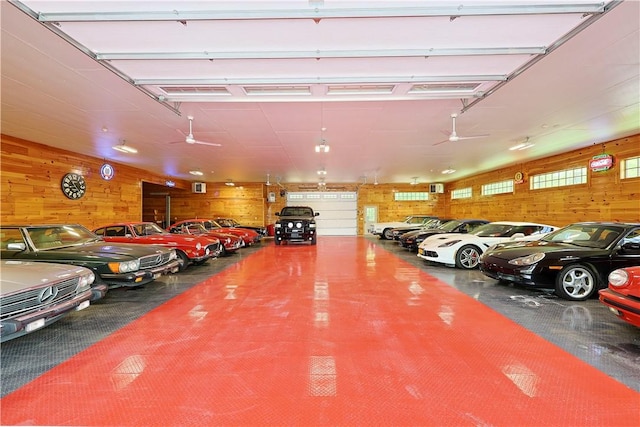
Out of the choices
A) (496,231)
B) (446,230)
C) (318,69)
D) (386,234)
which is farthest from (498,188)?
(318,69)

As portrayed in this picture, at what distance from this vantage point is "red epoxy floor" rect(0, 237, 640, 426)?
6.44 ft

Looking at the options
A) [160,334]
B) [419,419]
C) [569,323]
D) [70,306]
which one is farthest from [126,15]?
[569,323]

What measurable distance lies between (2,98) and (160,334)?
5.32m

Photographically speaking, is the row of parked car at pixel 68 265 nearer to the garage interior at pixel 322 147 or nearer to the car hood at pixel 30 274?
the car hood at pixel 30 274

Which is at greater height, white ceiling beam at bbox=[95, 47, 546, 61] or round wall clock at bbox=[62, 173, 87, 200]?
white ceiling beam at bbox=[95, 47, 546, 61]

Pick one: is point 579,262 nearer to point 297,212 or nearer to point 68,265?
point 68,265

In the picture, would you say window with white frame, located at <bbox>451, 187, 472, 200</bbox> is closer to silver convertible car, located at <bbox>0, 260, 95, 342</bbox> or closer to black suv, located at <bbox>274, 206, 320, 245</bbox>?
black suv, located at <bbox>274, 206, 320, 245</bbox>

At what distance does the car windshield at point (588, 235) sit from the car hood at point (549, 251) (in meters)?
0.20

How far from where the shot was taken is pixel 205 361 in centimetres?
267

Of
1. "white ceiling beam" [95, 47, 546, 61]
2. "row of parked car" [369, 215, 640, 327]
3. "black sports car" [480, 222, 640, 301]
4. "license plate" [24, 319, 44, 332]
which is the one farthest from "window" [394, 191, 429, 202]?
"license plate" [24, 319, 44, 332]

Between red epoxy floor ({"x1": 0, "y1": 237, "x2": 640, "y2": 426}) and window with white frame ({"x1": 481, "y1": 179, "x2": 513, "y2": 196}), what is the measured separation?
10.8 m

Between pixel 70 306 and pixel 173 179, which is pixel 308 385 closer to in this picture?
pixel 70 306

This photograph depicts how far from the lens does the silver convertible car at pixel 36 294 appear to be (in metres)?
2.66

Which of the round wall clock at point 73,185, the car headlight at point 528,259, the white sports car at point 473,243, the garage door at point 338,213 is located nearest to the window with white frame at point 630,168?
the white sports car at point 473,243
